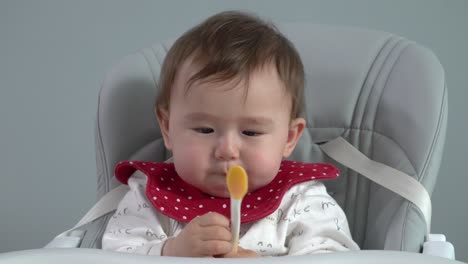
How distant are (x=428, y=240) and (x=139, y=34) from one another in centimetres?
114

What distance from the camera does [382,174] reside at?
4.85ft

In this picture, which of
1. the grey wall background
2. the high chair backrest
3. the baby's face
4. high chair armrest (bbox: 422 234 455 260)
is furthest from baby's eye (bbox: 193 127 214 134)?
the grey wall background

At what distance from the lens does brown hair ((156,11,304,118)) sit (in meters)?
1.35

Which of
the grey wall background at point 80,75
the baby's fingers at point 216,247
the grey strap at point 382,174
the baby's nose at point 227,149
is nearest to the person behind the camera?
the baby's fingers at point 216,247

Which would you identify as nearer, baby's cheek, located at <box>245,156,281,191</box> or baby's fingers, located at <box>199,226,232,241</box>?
baby's fingers, located at <box>199,226,232,241</box>

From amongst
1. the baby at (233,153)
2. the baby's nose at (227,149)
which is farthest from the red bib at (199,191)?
the baby's nose at (227,149)

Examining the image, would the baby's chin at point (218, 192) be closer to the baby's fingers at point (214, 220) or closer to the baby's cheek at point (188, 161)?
the baby's cheek at point (188, 161)

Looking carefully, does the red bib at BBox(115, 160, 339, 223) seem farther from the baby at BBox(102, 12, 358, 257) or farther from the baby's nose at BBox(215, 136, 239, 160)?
the baby's nose at BBox(215, 136, 239, 160)

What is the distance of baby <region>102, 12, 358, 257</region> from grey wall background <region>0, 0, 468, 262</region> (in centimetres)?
86

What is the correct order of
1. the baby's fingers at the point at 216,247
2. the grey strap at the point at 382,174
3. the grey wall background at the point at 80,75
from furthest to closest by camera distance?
1. the grey wall background at the point at 80,75
2. the grey strap at the point at 382,174
3. the baby's fingers at the point at 216,247

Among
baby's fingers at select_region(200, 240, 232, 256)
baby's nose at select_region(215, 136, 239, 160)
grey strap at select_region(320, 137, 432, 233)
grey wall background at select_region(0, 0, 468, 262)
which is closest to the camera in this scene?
baby's fingers at select_region(200, 240, 232, 256)

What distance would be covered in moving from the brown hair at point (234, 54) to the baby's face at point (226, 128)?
0.05 feet

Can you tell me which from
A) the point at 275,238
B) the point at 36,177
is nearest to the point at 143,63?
the point at 275,238

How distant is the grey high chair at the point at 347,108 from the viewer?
58.0 inches
